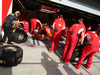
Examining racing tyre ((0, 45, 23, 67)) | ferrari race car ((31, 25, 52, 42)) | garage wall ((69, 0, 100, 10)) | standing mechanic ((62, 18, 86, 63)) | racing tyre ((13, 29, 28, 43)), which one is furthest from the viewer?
garage wall ((69, 0, 100, 10))

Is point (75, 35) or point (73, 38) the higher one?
point (75, 35)

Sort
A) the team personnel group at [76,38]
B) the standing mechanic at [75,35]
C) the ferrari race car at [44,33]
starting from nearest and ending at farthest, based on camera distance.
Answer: the team personnel group at [76,38], the standing mechanic at [75,35], the ferrari race car at [44,33]

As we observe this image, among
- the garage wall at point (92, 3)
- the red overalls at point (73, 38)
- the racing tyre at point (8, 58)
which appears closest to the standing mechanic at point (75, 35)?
the red overalls at point (73, 38)

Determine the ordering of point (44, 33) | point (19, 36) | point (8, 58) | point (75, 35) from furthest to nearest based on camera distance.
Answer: point (44, 33), point (19, 36), point (75, 35), point (8, 58)

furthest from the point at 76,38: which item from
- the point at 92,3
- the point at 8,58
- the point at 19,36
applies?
the point at 92,3

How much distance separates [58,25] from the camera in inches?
152

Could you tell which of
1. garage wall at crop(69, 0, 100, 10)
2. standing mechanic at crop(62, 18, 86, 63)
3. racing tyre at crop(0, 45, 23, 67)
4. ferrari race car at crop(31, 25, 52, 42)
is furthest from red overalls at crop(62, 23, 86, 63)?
garage wall at crop(69, 0, 100, 10)

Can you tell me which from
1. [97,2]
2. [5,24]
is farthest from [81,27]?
[97,2]

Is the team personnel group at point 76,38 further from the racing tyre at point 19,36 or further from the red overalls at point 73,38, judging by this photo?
the racing tyre at point 19,36

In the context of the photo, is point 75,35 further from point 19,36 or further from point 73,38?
point 19,36

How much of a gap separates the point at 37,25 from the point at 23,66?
4.48m

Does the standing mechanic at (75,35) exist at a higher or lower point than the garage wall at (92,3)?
Result: lower

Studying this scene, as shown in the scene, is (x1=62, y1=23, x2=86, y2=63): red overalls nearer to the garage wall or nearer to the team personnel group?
the team personnel group

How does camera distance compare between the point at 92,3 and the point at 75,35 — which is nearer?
the point at 75,35
